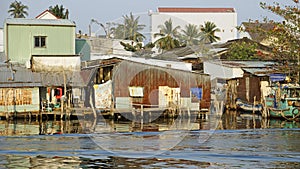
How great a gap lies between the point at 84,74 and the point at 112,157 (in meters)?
19.7

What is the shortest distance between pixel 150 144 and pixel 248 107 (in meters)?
18.2

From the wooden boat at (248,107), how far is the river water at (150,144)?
4842 millimetres

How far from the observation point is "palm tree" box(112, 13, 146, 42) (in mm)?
34775

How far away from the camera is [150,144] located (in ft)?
58.7

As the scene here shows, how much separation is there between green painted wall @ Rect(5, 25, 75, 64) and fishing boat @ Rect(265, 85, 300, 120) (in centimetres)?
1468

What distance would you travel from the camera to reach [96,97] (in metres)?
32.4

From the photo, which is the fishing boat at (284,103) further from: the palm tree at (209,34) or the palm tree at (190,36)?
the palm tree at (209,34)

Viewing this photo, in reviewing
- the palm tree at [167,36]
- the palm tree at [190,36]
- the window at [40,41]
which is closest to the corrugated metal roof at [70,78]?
the window at [40,41]

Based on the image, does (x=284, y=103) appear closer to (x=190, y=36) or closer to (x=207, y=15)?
(x=190, y=36)

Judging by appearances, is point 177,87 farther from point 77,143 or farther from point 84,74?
point 77,143

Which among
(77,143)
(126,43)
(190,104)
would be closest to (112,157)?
(77,143)

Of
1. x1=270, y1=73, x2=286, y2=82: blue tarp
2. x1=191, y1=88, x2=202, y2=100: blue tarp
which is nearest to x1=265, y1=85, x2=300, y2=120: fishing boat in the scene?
x1=270, y1=73, x2=286, y2=82: blue tarp

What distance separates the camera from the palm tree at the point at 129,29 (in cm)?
3478

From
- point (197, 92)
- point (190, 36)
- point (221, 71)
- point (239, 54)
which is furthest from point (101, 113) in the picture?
point (190, 36)
